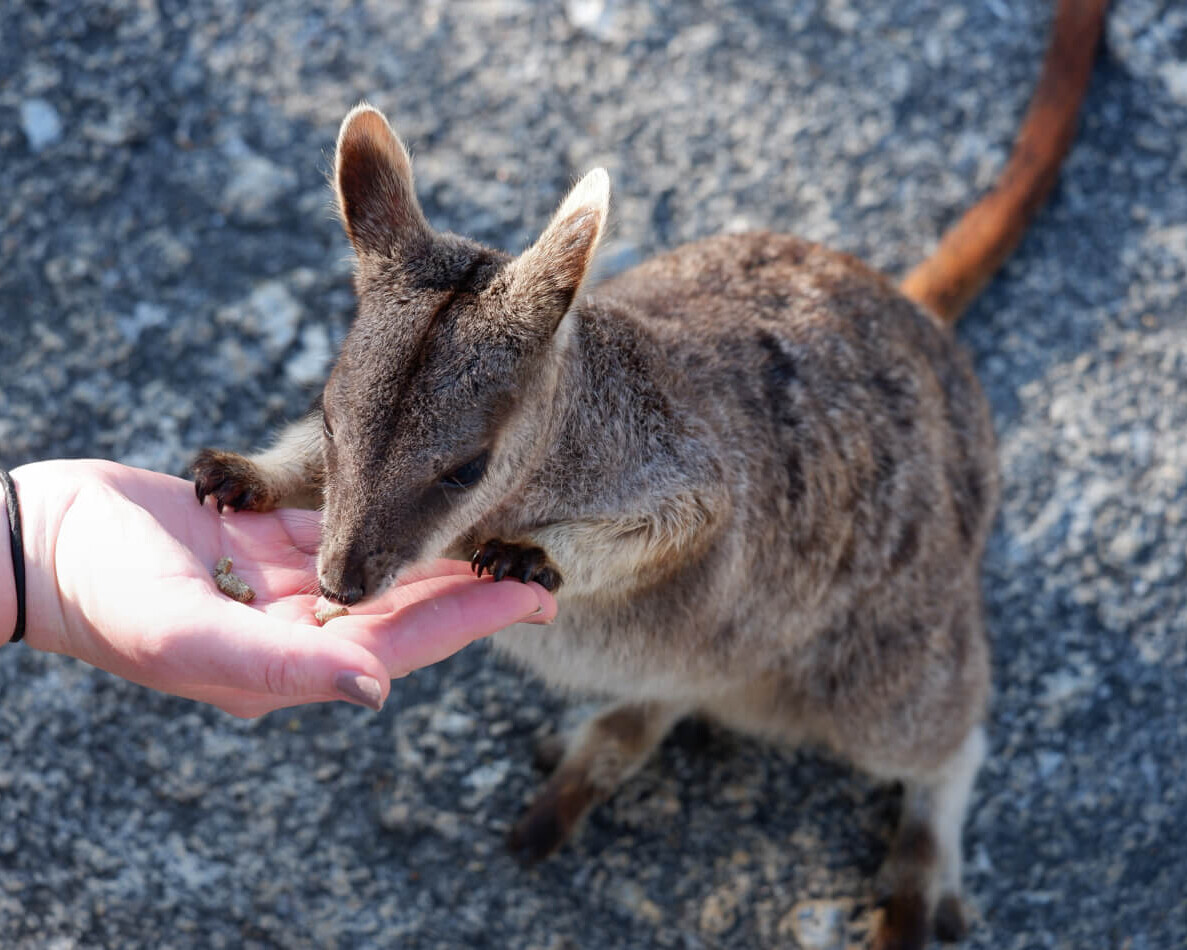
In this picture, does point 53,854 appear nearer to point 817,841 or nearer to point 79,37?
point 817,841

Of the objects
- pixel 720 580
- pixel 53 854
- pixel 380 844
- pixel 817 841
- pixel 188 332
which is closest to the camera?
pixel 720 580

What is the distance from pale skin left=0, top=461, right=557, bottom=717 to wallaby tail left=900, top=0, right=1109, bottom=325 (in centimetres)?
246

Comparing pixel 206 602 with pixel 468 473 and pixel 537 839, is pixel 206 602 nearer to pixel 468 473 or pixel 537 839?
pixel 468 473

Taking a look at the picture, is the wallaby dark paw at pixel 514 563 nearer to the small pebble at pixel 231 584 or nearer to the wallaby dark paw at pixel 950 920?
the small pebble at pixel 231 584

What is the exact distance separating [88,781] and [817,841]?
253 cm

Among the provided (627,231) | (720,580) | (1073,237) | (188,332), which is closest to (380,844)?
(720,580)

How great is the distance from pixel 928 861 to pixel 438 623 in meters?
2.26

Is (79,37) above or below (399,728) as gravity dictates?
above

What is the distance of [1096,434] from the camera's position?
4.73m

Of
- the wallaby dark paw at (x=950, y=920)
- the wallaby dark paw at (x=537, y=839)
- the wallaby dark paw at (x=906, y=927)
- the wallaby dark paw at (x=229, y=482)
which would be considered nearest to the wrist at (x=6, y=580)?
the wallaby dark paw at (x=229, y=482)

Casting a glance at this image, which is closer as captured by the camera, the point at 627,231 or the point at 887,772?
the point at 887,772

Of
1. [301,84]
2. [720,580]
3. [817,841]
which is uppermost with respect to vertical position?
[301,84]

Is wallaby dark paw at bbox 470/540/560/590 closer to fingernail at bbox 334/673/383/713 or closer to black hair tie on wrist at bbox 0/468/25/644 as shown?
fingernail at bbox 334/673/383/713

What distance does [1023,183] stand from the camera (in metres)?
4.64
